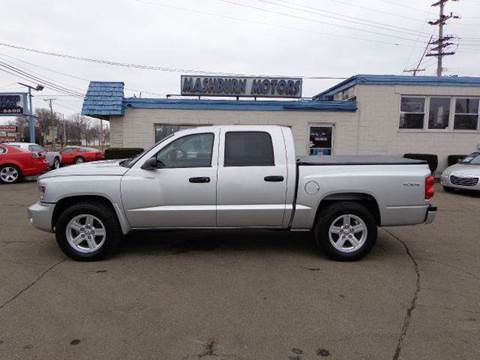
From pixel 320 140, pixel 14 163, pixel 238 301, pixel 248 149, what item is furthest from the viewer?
pixel 320 140

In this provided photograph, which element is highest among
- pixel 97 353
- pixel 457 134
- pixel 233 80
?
pixel 233 80

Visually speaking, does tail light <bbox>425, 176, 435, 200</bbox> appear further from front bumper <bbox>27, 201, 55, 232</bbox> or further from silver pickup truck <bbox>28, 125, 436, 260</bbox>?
front bumper <bbox>27, 201, 55, 232</bbox>

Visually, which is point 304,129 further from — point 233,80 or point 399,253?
point 399,253

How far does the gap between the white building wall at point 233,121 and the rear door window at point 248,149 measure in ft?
33.9

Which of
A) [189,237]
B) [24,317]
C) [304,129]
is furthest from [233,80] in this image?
[24,317]

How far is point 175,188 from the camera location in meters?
4.79

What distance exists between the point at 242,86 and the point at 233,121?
2132mm

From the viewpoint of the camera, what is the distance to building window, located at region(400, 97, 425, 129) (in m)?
15.7

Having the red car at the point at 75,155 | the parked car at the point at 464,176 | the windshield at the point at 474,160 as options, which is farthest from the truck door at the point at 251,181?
the red car at the point at 75,155

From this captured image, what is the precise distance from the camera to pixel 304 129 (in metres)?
15.6

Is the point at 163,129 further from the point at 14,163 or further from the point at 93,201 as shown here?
the point at 93,201

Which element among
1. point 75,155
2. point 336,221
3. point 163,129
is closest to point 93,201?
point 336,221

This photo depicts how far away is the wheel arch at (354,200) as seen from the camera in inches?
194

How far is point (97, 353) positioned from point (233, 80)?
14920 mm
